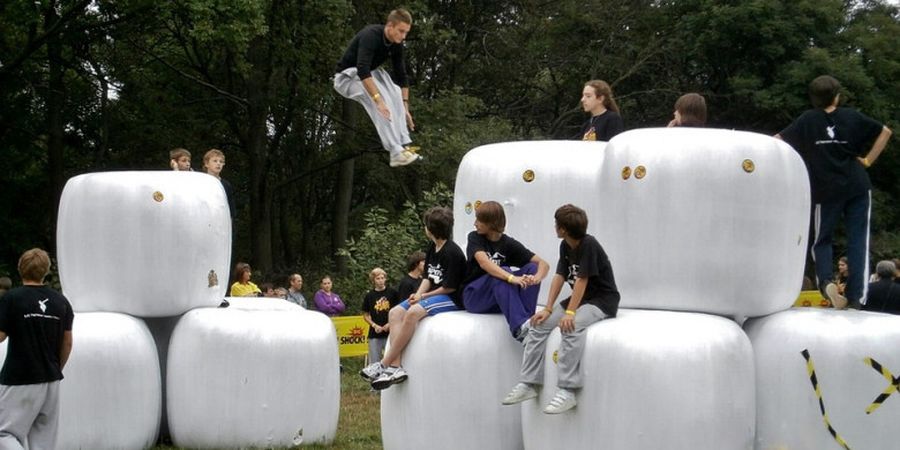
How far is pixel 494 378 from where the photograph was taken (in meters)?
10.4

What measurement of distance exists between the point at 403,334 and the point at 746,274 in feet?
9.43

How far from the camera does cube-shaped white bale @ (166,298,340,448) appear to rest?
1203 cm

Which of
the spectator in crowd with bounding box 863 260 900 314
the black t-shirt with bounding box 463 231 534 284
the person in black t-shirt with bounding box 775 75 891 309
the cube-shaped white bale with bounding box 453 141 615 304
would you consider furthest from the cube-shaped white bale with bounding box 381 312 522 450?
the spectator in crowd with bounding box 863 260 900 314

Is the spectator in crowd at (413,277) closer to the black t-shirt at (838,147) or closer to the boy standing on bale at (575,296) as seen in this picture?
the boy standing on bale at (575,296)

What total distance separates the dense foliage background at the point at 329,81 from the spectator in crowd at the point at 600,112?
12612 mm

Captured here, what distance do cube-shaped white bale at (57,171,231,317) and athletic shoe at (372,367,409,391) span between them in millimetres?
2500

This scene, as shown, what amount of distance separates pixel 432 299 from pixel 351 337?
942 centimetres

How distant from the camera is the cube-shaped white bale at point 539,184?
34.8 feet

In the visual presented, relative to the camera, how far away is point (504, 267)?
33.8ft

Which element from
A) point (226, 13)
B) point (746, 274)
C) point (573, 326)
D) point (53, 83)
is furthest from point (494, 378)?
point (53, 83)

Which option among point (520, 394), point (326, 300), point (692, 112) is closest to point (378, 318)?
point (326, 300)

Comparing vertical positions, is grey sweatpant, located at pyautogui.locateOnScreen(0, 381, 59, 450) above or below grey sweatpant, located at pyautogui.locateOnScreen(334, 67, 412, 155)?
below

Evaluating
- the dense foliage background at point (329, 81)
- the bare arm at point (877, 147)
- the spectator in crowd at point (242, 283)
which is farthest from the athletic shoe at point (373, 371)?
the dense foliage background at point (329, 81)

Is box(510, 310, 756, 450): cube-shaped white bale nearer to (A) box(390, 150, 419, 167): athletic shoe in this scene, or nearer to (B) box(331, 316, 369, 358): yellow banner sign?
(A) box(390, 150, 419, 167): athletic shoe
